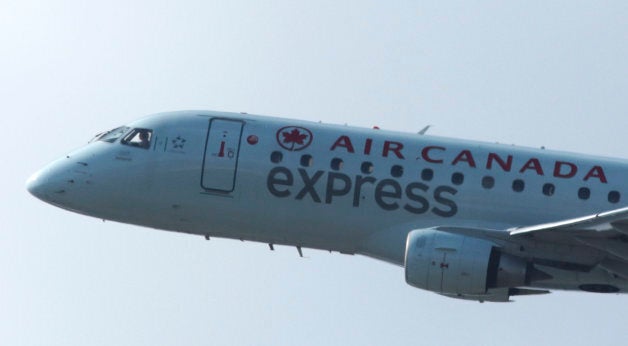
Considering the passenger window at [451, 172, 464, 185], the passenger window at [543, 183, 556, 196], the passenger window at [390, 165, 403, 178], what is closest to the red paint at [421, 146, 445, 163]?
the passenger window at [451, 172, 464, 185]

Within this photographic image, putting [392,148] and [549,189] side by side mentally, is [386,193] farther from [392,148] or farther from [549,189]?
[549,189]

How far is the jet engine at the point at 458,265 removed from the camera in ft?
174

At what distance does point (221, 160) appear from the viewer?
186 ft

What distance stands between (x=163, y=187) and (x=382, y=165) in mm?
6824

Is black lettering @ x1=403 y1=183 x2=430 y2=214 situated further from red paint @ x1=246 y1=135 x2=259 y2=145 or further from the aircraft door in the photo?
the aircraft door

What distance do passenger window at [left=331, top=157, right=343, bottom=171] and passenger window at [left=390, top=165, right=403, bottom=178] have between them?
155 cm

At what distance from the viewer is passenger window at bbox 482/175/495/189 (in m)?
55.2

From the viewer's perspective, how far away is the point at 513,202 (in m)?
55.1

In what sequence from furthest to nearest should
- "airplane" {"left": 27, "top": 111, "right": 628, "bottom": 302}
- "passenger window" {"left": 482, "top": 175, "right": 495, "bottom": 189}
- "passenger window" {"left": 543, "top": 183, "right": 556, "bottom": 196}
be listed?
"passenger window" {"left": 482, "top": 175, "right": 495, "bottom": 189}
"passenger window" {"left": 543, "top": 183, "right": 556, "bottom": 196}
"airplane" {"left": 27, "top": 111, "right": 628, "bottom": 302}

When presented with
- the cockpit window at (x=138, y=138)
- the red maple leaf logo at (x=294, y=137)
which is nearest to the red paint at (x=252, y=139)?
the red maple leaf logo at (x=294, y=137)

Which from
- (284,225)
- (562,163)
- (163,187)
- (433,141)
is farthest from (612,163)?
(163,187)

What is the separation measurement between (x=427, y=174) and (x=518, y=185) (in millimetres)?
2686

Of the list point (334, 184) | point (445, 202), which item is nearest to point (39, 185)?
point (334, 184)

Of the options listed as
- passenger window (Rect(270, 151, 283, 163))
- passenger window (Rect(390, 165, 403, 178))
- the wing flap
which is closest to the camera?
the wing flap
